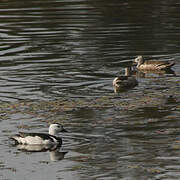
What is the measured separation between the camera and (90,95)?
22203 millimetres

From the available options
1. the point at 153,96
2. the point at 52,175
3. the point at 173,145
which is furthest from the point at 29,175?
the point at 153,96

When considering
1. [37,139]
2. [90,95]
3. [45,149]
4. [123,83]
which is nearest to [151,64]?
[123,83]

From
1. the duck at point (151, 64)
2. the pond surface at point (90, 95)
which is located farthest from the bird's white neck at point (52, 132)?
the duck at point (151, 64)

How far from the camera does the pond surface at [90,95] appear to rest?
1623 cm

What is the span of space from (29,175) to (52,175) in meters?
0.46

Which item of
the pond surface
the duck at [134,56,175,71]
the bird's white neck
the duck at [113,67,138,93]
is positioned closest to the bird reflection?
the pond surface

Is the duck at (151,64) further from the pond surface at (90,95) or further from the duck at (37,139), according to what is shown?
the duck at (37,139)

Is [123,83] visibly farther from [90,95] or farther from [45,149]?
[45,149]

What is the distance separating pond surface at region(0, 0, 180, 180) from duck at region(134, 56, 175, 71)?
382 mm

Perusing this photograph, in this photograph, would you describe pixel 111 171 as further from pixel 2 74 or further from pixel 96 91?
pixel 2 74

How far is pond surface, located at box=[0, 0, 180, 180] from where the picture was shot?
16.2m

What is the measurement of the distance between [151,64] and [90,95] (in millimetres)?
4774

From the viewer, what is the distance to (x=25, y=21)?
38.3 m

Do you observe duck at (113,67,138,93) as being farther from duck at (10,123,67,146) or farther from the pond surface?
duck at (10,123,67,146)
